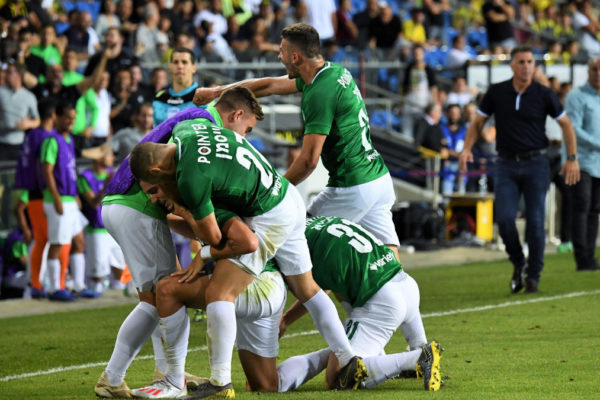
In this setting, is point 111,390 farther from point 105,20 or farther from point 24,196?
point 105,20

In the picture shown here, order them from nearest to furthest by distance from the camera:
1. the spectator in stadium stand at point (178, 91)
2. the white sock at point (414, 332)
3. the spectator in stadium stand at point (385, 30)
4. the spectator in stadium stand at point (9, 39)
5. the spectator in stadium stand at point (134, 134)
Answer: the white sock at point (414, 332) < the spectator in stadium stand at point (178, 91) < the spectator in stadium stand at point (134, 134) < the spectator in stadium stand at point (9, 39) < the spectator in stadium stand at point (385, 30)

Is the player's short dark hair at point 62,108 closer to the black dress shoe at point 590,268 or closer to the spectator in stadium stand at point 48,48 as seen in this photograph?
the spectator in stadium stand at point 48,48

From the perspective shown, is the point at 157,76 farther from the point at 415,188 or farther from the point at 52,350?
the point at 52,350

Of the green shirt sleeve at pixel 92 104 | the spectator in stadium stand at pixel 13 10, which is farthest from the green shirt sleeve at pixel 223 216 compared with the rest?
the spectator in stadium stand at pixel 13 10

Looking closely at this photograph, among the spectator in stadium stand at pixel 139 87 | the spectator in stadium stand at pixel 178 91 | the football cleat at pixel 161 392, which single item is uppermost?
the spectator in stadium stand at pixel 178 91

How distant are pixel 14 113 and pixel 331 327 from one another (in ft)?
32.0

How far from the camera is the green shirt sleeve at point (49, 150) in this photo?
522 inches

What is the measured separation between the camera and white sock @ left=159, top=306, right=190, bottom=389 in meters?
6.91

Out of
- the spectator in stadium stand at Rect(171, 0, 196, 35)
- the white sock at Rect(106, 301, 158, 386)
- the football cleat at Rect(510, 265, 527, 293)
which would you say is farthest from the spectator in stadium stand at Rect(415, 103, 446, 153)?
the white sock at Rect(106, 301, 158, 386)

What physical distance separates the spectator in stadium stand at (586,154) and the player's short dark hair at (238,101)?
7.88m

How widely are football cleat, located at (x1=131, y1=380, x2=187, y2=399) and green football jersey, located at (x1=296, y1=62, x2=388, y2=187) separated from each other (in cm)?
222

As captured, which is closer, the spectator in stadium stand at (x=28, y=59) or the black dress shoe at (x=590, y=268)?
the black dress shoe at (x=590, y=268)

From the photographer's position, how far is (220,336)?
6.71m

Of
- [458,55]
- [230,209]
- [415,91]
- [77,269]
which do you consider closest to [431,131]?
[415,91]
